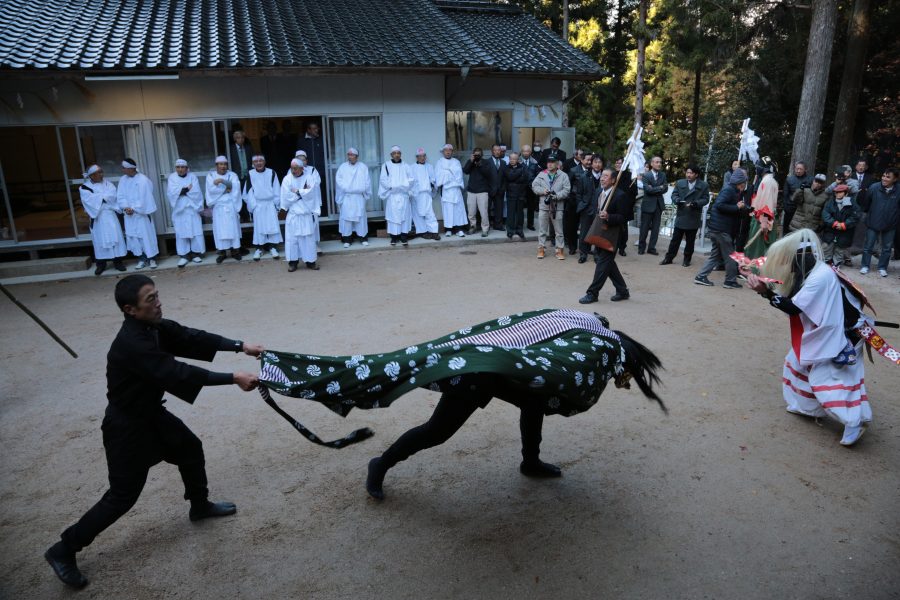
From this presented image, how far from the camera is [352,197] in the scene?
39.7 feet

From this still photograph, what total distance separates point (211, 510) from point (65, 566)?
30.9 inches

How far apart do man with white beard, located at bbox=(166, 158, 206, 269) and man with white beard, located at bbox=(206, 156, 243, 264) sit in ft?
→ 0.79

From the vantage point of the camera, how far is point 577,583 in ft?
10.8

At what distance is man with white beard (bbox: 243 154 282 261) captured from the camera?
11.2m

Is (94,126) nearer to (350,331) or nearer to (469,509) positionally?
(350,331)

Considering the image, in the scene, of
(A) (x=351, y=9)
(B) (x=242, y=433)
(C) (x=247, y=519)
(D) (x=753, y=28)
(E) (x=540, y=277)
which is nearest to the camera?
(C) (x=247, y=519)

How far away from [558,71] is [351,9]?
184 inches

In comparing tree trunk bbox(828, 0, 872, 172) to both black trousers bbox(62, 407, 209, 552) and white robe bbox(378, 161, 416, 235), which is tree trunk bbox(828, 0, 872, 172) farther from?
black trousers bbox(62, 407, 209, 552)

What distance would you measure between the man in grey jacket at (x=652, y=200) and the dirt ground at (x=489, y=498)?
4585mm

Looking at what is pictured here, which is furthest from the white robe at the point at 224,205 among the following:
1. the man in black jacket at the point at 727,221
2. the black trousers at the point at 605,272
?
the man in black jacket at the point at 727,221

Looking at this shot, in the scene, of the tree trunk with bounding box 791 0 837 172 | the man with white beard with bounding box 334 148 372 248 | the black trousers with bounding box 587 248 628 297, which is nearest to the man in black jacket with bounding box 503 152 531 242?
the man with white beard with bounding box 334 148 372 248

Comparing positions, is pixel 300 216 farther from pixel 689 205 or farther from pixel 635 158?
pixel 689 205

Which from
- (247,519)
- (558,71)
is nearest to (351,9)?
(558,71)

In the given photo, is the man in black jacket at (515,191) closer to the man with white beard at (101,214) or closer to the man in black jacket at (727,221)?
the man in black jacket at (727,221)
